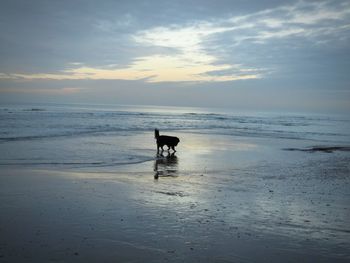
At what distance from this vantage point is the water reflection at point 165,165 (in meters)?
11.8

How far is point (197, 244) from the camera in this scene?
5516mm

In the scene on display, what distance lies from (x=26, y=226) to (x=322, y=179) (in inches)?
365

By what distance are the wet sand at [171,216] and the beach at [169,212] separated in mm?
17

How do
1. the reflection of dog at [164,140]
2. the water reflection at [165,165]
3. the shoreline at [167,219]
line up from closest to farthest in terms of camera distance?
the shoreline at [167,219] → the water reflection at [165,165] → the reflection of dog at [164,140]

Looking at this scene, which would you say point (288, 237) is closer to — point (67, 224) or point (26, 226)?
point (67, 224)

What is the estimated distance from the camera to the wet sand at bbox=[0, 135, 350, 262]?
520 centimetres

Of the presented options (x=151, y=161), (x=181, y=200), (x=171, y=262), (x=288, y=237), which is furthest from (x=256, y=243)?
(x=151, y=161)

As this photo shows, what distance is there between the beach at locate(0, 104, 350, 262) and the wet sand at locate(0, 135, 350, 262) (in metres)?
0.02

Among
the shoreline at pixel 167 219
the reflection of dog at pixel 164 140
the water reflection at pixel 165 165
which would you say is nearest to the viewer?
the shoreline at pixel 167 219

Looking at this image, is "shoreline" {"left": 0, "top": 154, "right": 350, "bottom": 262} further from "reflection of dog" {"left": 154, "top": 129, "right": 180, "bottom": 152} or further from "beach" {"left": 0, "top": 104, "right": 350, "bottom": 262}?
"reflection of dog" {"left": 154, "top": 129, "right": 180, "bottom": 152}

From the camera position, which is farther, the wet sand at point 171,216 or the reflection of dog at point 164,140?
the reflection of dog at point 164,140

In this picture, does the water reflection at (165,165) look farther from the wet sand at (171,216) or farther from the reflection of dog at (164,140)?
the reflection of dog at (164,140)

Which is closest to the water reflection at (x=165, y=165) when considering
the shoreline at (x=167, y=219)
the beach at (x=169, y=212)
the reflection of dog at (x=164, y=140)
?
the beach at (x=169, y=212)

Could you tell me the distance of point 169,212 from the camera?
23.2ft
